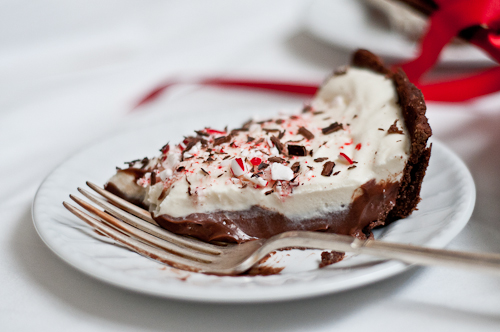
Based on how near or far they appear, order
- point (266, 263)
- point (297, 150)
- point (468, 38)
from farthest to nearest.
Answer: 1. point (468, 38)
2. point (297, 150)
3. point (266, 263)

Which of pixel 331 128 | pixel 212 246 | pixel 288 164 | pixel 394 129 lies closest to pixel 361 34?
pixel 331 128

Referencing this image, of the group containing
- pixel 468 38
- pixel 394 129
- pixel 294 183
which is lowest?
pixel 294 183

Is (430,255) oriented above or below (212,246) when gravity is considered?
above

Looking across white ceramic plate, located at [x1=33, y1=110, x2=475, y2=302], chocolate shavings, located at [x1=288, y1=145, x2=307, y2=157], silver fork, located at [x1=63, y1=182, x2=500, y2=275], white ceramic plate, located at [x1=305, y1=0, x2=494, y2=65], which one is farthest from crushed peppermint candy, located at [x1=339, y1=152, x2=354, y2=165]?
white ceramic plate, located at [x1=305, y1=0, x2=494, y2=65]

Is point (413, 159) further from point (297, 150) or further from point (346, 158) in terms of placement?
point (297, 150)

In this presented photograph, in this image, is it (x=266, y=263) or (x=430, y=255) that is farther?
(x=266, y=263)

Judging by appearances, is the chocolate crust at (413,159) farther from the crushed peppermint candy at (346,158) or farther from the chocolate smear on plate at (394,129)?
the crushed peppermint candy at (346,158)

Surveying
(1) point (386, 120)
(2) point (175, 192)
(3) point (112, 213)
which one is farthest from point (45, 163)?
(1) point (386, 120)

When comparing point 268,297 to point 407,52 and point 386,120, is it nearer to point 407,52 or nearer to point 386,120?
point 386,120
